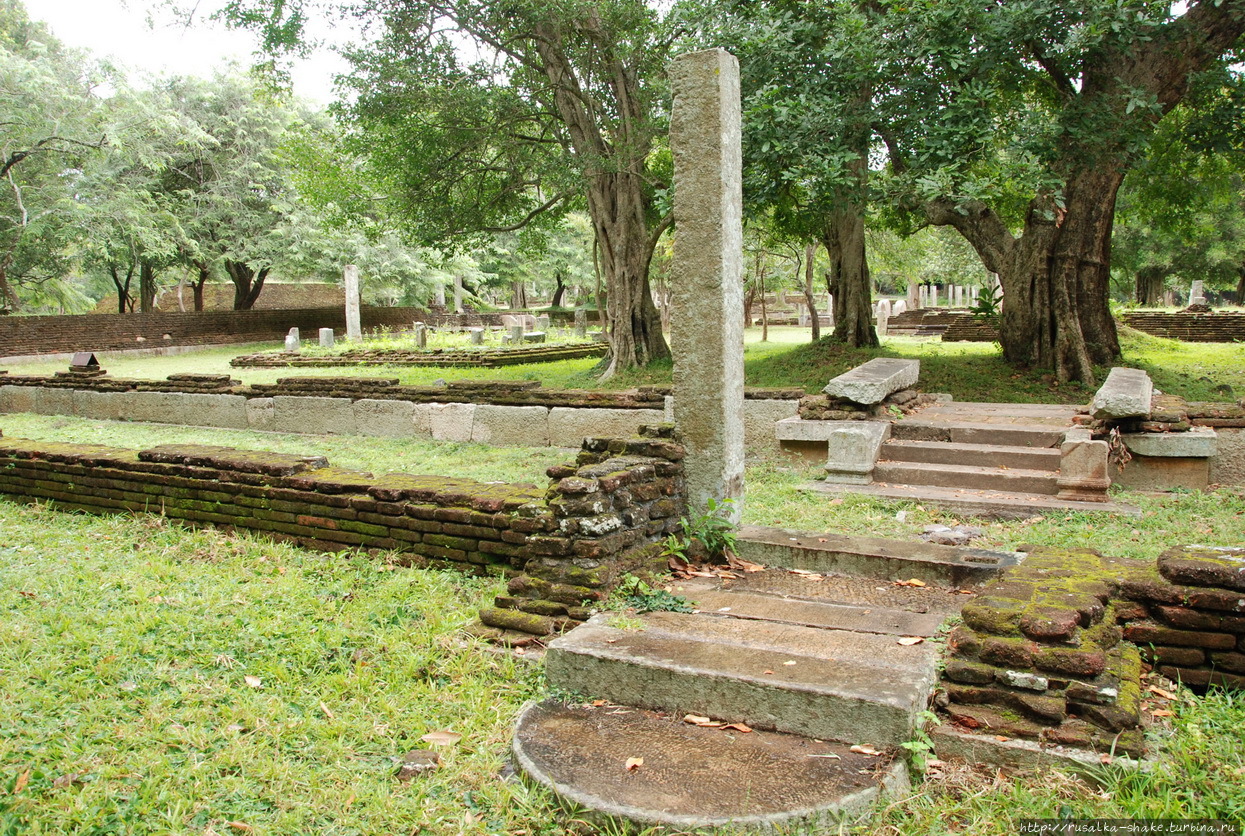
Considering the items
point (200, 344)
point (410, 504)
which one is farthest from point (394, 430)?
point (200, 344)

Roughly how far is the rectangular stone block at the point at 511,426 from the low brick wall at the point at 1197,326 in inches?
663

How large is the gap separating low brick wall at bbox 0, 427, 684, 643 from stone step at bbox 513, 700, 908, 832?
97 cm

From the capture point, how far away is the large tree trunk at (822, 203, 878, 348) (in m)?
14.7

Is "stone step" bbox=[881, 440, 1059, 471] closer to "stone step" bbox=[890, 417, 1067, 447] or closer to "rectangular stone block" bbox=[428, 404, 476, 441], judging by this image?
"stone step" bbox=[890, 417, 1067, 447]

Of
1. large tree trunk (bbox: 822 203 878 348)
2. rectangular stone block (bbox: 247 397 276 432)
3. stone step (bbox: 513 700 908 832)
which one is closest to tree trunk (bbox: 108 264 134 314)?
rectangular stone block (bbox: 247 397 276 432)

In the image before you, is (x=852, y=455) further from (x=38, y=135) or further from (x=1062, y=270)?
(x=38, y=135)

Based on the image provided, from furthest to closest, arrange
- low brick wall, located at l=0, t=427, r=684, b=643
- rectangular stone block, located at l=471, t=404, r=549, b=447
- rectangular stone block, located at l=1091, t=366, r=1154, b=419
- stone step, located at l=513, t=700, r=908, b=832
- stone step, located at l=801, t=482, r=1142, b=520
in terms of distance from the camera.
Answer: rectangular stone block, located at l=471, t=404, r=549, b=447 → rectangular stone block, located at l=1091, t=366, r=1154, b=419 → stone step, located at l=801, t=482, r=1142, b=520 → low brick wall, located at l=0, t=427, r=684, b=643 → stone step, located at l=513, t=700, r=908, b=832

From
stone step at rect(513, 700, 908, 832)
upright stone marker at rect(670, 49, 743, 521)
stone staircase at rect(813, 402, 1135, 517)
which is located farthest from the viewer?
stone staircase at rect(813, 402, 1135, 517)

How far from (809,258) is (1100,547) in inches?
617

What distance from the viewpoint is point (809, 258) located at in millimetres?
20156

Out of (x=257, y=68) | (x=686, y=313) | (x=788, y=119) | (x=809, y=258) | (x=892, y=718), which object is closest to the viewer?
(x=892, y=718)

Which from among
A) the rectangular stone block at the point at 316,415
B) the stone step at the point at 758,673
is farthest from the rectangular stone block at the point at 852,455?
the rectangular stone block at the point at 316,415

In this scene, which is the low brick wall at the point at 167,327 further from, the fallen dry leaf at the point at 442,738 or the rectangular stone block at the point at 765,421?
the fallen dry leaf at the point at 442,738

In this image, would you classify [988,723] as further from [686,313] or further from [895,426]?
[895,426]
